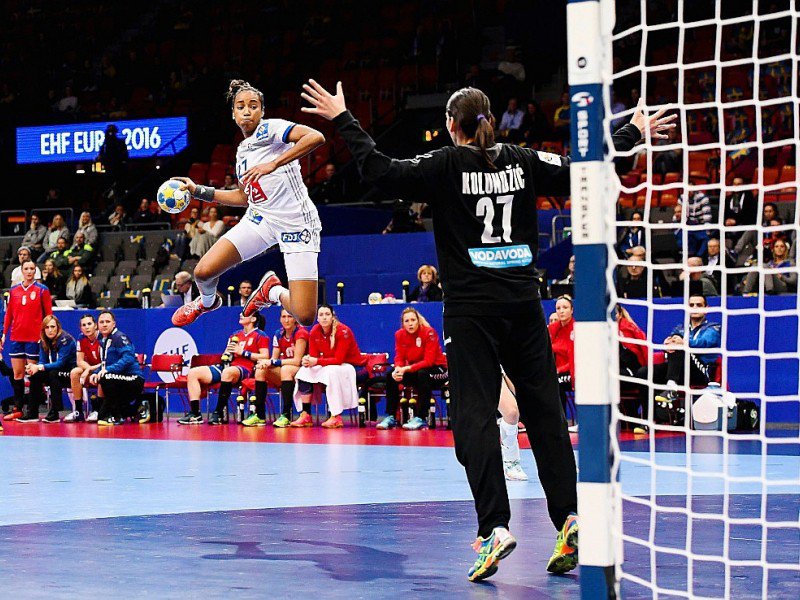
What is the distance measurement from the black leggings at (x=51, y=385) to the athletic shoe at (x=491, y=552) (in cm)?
1293

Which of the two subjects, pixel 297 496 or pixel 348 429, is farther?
pixel 348 429

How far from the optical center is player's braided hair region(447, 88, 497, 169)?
5316 millimetres

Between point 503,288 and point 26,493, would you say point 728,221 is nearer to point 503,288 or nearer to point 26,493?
point 26,493

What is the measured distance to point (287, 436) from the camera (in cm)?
1373

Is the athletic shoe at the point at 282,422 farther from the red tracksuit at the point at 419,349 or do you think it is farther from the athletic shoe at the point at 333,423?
the red tracksuit at the point at 419,349

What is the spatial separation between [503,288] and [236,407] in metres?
12.8

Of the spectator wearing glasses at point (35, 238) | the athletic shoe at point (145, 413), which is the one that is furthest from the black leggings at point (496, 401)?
the spectator wearing glasses at point (35, 238)

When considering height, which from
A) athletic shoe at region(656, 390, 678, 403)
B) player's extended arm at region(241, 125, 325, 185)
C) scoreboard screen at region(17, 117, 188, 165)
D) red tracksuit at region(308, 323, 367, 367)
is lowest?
athletic shoe at region(656, 390, 678, 403)

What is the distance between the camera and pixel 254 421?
15750 millimetres

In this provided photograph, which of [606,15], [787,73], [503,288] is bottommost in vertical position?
[503,288]

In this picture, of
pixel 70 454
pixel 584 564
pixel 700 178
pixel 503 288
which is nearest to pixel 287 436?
pixel 70 454

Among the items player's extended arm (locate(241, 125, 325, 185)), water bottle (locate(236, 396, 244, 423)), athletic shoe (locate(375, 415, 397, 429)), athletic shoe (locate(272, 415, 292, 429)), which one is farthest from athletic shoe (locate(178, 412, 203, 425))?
player's extended arm (locate(241, 125, 325, 185))

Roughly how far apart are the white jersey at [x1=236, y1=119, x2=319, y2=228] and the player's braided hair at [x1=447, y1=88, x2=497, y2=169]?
303 cm

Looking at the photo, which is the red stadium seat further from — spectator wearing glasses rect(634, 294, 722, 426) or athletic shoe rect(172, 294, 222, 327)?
athletic shoe rect(172, 294, 222, 327)
